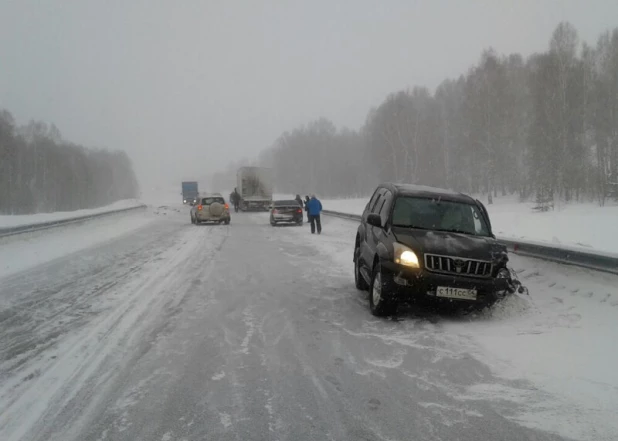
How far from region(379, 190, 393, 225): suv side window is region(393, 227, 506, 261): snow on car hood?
72 cm

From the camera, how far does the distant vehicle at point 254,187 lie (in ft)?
140

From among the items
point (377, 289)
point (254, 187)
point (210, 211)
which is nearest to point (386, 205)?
point (377, 289)

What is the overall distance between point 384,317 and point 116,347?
3550 mm

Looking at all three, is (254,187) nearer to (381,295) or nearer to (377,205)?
(377,205)

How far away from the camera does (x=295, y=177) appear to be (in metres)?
106

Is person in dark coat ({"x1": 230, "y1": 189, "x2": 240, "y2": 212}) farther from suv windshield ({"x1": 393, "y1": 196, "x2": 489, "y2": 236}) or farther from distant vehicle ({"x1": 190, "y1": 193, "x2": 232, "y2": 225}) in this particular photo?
suv windshield ({"x1": 393, "y1": 196, "x2": 489, "y2": 236})

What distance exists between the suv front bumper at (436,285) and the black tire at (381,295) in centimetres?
13

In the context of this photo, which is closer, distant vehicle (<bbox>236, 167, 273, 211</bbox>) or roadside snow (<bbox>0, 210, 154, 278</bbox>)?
roadside snow (<bbox>0, 210, 154, 278</bbox>)

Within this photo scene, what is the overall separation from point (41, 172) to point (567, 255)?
96.6m

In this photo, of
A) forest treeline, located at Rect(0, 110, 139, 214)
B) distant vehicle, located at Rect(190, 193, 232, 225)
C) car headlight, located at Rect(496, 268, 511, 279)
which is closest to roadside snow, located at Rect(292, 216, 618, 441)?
car headlight, located at Rect(496, 268, 511, 279)

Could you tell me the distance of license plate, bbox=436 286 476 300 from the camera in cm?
622

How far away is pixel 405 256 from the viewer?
639 cm

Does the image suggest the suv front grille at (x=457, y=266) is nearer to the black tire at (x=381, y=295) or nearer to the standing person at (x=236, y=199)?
the black tire at (x=381, y=295)

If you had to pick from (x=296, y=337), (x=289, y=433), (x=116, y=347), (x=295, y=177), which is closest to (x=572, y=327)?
(x=296, y=337)
